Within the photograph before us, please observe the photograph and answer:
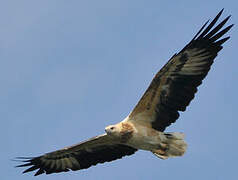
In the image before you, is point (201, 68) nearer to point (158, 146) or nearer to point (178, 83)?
point (178, 83)

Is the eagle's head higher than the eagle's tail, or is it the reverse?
the eagle's head

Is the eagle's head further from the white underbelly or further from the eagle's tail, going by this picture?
the eagle's tail

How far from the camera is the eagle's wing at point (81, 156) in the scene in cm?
1797

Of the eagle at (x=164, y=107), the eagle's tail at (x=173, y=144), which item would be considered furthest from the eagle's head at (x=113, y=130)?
the eagle's tail at (x=173, y=144)

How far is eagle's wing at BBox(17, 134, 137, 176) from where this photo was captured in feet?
59.0

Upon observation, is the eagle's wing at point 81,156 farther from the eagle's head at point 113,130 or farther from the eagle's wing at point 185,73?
the eagle's wing at point 185,73

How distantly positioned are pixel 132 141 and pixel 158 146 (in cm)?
59

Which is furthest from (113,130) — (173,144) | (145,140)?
(173,144)

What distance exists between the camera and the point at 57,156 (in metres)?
18.6

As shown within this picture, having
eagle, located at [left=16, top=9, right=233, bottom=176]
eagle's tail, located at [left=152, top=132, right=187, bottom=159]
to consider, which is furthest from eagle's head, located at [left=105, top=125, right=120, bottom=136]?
eagle's tail, located at [left=152, top=132, right=187, bottom=159]

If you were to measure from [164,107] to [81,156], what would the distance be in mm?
2446

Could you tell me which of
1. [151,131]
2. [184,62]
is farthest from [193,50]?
[151,131]

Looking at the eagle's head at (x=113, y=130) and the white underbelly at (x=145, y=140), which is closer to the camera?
the eagle's head at (x=113, y=130)

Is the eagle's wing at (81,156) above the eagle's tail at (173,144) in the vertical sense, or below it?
above
